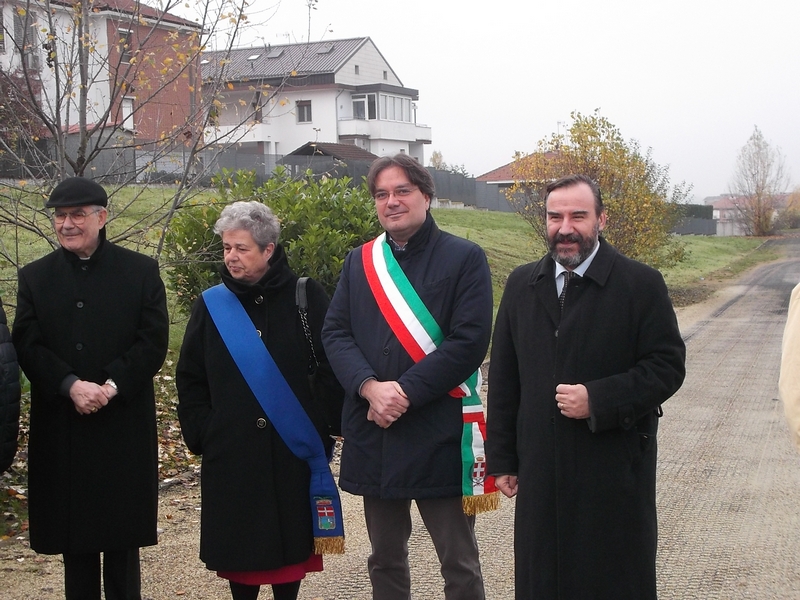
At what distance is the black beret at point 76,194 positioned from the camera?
4.19 m

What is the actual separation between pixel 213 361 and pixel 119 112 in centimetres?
383

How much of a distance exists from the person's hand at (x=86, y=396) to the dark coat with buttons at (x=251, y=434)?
361mm

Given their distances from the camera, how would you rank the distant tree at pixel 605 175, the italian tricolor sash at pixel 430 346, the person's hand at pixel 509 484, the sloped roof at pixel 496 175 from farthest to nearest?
the sloped roof at pixel 496 175, the distant tree at pixel 605 175, the italian tricolor sash at pixel 430 346, the person's hand at pixel 509 484

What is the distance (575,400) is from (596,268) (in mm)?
535

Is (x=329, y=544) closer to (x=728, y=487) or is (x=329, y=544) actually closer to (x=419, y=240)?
(x=419, y=240)

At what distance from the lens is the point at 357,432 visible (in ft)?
13.0

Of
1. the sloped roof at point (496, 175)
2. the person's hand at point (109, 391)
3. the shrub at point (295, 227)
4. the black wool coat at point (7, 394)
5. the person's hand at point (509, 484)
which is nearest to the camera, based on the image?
the person's hand at point (509, 484)

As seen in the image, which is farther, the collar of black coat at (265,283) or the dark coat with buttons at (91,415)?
the dark coat with buttons at (91,415)

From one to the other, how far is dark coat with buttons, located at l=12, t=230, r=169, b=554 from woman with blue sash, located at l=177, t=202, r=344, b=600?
0.35 meters

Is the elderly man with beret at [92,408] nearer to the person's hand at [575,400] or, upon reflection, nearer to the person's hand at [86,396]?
the person's hand at [86,396]

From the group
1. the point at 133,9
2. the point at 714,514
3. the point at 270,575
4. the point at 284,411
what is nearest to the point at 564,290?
the point at 284,411

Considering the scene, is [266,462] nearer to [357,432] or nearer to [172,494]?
[357,432]

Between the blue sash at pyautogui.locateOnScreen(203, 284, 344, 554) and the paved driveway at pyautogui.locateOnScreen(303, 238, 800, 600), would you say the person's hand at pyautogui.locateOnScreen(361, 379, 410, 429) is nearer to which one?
the blue sash at pyautogui.locateOnScreen(203, 284, 344, 554)

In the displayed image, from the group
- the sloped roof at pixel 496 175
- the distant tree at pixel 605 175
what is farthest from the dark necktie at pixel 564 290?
the sloped roof at pixel 496 175
